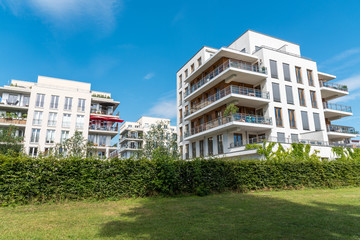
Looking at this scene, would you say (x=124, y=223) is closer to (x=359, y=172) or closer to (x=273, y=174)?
(x=273, y=174)

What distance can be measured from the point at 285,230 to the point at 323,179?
48.8ft

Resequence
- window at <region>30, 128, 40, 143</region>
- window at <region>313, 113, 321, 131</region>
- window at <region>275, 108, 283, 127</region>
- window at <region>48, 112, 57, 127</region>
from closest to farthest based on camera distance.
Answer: window at <region>275, 108, 283, 127</region> → window at <region>313, 113, 321, 131</region> → window at <region>30, 128, 40, 143</region> → window at <region>48, 112, 57, 127</region>

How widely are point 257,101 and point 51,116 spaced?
106 ft

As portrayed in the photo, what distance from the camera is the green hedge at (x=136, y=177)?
35.0 feet

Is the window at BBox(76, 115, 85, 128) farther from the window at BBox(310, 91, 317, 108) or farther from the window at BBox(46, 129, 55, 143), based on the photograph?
the window at BBox(310, 91, 317, 108)

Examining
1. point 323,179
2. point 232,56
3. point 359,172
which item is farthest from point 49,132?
point 359,172

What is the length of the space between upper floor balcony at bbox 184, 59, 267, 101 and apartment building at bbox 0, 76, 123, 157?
2045 cm

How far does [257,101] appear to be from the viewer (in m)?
27.7

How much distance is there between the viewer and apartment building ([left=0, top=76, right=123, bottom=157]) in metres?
37.2

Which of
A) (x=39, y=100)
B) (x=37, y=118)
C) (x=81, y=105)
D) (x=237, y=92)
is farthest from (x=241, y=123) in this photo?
(x=39, y=100)

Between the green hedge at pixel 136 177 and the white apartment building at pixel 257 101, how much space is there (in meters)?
7.45

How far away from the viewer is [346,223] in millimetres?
6512

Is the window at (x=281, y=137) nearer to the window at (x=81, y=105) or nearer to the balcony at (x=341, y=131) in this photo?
the balcony at (x=341, y=131)

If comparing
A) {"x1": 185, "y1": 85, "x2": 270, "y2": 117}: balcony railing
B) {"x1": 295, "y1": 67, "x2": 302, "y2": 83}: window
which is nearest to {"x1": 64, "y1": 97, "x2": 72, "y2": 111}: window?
{"x1": 185, "y1": 85, "x2": 270, "y2": 117}: balcony railing
